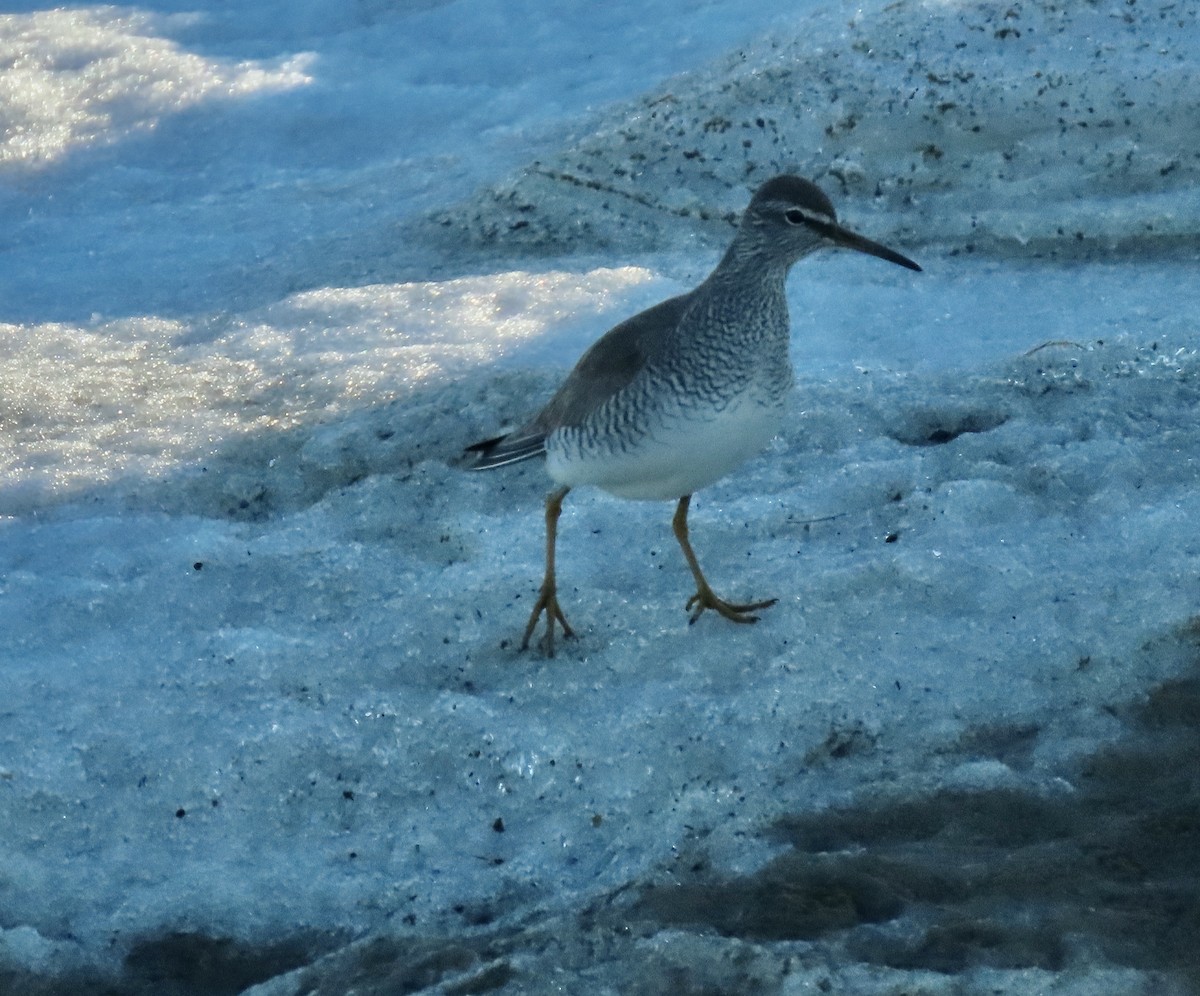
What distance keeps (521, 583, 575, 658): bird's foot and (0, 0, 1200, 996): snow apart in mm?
75

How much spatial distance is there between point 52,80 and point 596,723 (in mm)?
6774

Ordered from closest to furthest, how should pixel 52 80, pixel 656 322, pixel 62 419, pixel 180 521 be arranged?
pixel 656 322 → pixel 180 521 → pixel 62 419 → pixel 52 80

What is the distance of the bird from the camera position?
15.9ft

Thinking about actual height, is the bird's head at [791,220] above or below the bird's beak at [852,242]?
above

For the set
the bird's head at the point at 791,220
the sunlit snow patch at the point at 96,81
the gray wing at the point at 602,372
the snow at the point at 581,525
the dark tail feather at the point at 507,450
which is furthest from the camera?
the sunlit snow patch at the point at 96,81

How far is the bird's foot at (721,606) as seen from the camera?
5195 millimetres

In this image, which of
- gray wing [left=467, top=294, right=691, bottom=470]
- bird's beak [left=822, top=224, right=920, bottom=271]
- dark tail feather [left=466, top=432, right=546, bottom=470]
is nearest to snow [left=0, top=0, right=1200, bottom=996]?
dark tail feather [left=466, top=432, right=546, bottom=470]

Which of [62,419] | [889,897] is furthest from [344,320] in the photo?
[889,897]

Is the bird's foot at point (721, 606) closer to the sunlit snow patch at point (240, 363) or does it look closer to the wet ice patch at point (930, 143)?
the sunlit snow patch at point (240, 363)

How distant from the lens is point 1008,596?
5199mm

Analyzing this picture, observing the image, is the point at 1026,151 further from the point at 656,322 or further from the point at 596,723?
the point at 596,723

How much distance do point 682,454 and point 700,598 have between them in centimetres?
67

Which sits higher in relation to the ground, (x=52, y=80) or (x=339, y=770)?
(x=52, y=80)

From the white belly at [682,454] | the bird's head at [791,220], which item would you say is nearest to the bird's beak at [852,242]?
the bird's head at [791,220]
